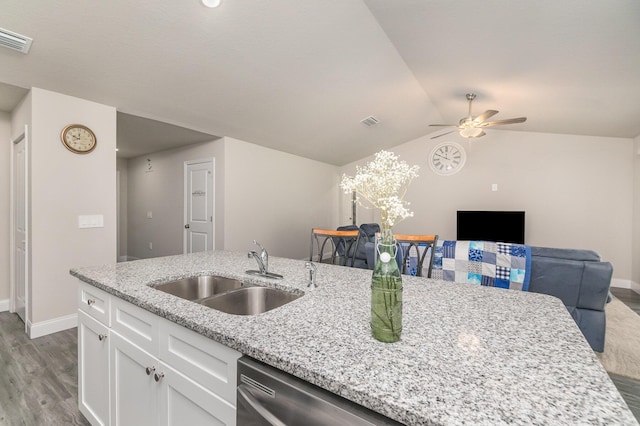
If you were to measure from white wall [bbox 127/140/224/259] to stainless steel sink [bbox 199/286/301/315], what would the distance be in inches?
133

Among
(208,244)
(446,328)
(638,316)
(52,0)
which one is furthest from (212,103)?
(638,316)

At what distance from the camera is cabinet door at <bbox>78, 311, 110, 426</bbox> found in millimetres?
1461

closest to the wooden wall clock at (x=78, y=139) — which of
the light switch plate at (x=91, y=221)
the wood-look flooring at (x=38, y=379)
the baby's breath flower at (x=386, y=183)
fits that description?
the light switch plate at (x=91, y=221)

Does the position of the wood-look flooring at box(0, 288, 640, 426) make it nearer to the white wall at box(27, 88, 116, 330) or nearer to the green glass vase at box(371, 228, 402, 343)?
A: the white wall at box(27, 88, 116, 330)

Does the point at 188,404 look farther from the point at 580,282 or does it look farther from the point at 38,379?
the point at 580,282

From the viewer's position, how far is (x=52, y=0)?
2000mm

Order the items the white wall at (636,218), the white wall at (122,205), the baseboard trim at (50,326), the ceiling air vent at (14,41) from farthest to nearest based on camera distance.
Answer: the white wall at (122,205) < the white wall at (636,218) < the baseboard trim at (50,326) < the ceiling air vent at (14,41)

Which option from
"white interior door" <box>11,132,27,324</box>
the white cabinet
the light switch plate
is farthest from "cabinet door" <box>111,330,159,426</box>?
"white interior door" <box>11,132,27,324</box>

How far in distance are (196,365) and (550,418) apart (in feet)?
3.22

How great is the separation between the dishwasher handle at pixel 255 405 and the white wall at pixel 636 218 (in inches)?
248

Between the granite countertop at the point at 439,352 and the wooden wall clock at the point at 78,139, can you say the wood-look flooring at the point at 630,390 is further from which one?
the wooden wall clock at the point at 78,139

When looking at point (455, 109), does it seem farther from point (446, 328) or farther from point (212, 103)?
point (446, 328)

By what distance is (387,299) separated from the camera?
818mm

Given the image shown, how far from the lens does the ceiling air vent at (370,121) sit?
4.93m
